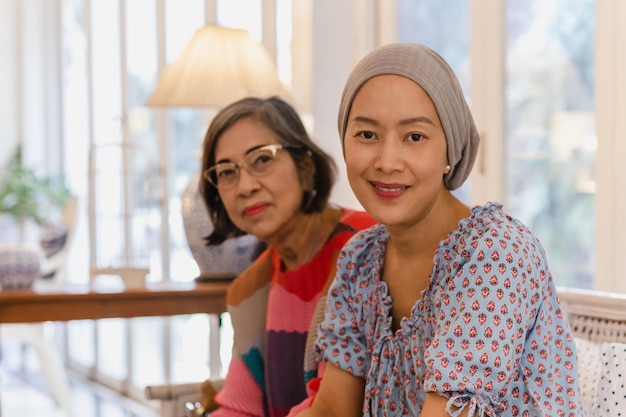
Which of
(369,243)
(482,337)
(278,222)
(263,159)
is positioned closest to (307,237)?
(278,222)

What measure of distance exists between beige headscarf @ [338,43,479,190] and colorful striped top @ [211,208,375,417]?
0.61m

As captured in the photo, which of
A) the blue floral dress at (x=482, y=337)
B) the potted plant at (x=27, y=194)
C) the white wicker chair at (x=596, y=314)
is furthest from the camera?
the potted plant at (x=27, y=194)

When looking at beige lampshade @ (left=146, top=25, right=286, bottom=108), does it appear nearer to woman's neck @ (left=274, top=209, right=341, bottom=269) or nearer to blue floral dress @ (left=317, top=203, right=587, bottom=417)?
woman's neck @ (left=274, top=209, right=341, bottom=269)

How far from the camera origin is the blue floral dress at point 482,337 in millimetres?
1380

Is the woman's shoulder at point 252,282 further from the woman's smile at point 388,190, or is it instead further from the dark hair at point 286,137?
the woman's smile at point 388,190

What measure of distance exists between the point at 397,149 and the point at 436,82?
0.36ft

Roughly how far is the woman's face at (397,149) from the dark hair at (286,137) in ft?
2.38

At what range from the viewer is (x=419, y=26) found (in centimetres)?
359

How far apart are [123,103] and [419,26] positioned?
2.74 meters

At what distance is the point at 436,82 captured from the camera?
1469 millimetres

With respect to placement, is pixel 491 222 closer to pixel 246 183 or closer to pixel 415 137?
pixel 415 137

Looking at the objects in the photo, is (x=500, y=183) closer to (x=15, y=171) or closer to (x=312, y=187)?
(x=312, y=187)

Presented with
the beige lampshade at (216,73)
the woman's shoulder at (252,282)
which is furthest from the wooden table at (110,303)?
the woman's shoulder at (252,282)

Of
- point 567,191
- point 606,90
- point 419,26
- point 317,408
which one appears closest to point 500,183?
point 567,191
